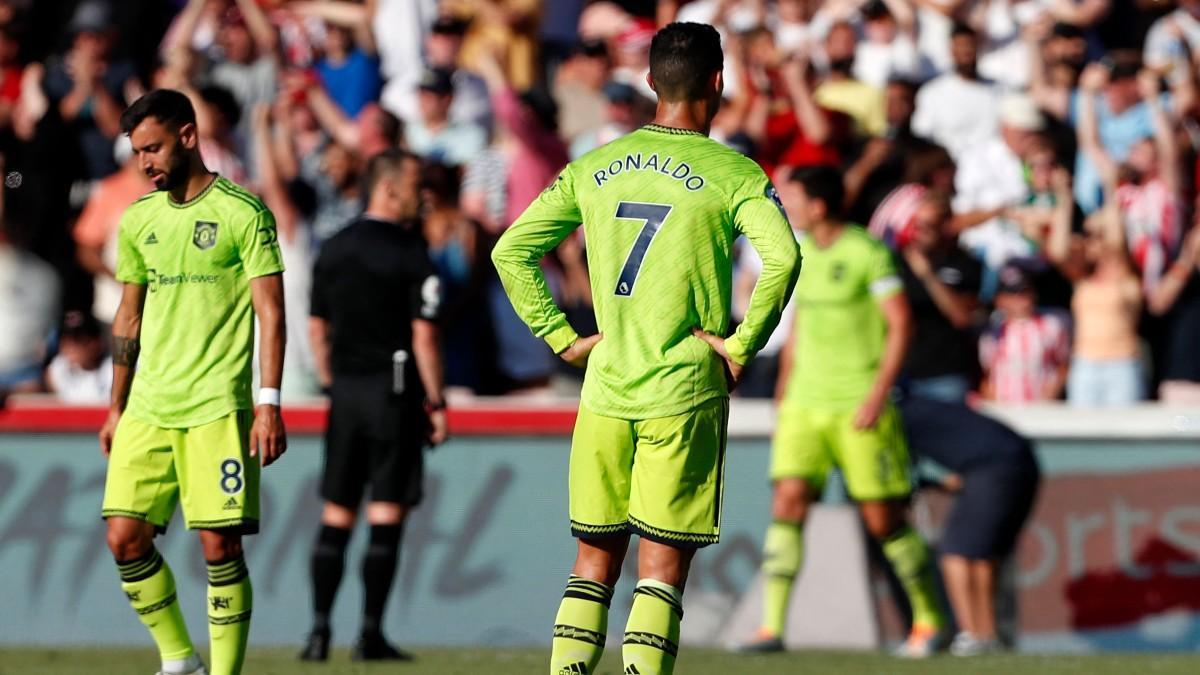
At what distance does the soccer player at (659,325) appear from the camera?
6.81 metres

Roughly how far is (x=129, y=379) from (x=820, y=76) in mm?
8203

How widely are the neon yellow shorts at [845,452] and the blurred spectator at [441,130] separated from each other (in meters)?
3.69

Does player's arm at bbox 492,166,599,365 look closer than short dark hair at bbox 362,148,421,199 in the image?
Yes

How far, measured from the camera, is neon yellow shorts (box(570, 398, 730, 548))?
684cm

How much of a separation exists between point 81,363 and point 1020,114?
6.41 m

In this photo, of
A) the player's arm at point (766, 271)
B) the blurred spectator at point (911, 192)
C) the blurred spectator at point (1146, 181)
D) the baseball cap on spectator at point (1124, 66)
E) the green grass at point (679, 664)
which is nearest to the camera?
the player's arm at point (766, 271)

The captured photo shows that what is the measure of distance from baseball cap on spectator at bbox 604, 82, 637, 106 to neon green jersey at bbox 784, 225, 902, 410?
8.93ft

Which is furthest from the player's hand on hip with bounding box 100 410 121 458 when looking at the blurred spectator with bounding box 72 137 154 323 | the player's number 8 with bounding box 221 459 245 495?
the blurred spectator with bounding box 72 137 154 323

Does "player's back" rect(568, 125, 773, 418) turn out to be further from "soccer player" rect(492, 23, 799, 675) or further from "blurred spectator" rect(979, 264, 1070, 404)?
"blurred spectator" rect(979, 264, 1070, 404)

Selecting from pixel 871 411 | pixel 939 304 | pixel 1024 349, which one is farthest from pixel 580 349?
pixel 1024 349

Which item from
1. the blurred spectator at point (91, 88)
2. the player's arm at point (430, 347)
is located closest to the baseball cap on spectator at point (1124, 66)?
the player's arm at point (430, 347)

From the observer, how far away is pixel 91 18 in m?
15.9

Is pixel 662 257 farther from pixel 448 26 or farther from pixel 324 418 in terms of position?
pixel 448 26

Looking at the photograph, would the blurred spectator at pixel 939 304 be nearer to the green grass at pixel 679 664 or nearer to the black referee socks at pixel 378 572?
the green grass at pixel 679 664
